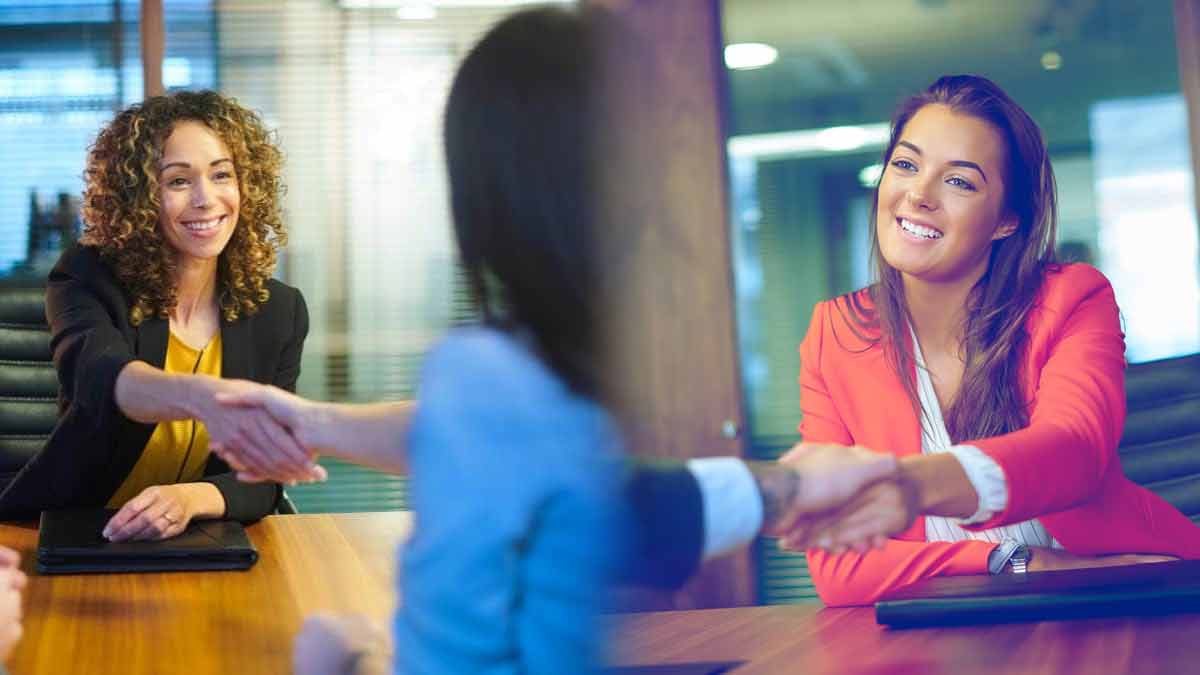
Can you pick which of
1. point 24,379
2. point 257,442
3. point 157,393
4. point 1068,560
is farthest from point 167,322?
point 1068,560

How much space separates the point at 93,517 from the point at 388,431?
0.75 m

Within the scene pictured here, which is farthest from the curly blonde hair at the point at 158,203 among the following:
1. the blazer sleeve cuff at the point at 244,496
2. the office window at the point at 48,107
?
the office window at the point at 48,107

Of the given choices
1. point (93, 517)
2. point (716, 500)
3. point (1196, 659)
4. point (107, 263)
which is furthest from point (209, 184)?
point (1196, 659)

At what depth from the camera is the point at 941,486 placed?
1.38m

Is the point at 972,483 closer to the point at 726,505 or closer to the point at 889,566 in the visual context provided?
the point at 889,566

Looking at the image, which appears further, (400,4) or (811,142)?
(400,4)

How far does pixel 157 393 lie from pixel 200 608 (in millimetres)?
560

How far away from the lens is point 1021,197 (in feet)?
6.64

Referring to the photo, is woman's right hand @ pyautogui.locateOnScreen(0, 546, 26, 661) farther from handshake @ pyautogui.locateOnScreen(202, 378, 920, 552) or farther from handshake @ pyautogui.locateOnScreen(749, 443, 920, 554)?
handshake @ pyautogui.locateOnScreen(749, 443, 920, 554)

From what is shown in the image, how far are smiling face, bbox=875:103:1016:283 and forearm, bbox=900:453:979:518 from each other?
665 mm

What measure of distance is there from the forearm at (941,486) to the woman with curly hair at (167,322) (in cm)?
80

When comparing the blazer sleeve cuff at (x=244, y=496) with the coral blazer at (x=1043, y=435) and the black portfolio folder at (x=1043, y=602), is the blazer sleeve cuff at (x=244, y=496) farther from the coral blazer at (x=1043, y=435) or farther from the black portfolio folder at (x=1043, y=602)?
the black portfolio folder at (x=1043, y=602)

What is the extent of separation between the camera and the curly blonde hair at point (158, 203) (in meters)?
2.26

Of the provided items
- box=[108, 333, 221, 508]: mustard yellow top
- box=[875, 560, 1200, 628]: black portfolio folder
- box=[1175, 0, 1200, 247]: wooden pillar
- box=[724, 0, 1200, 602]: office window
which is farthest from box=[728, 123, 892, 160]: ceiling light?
box=[875, 560, 1200, 628]: black portfolio folder
